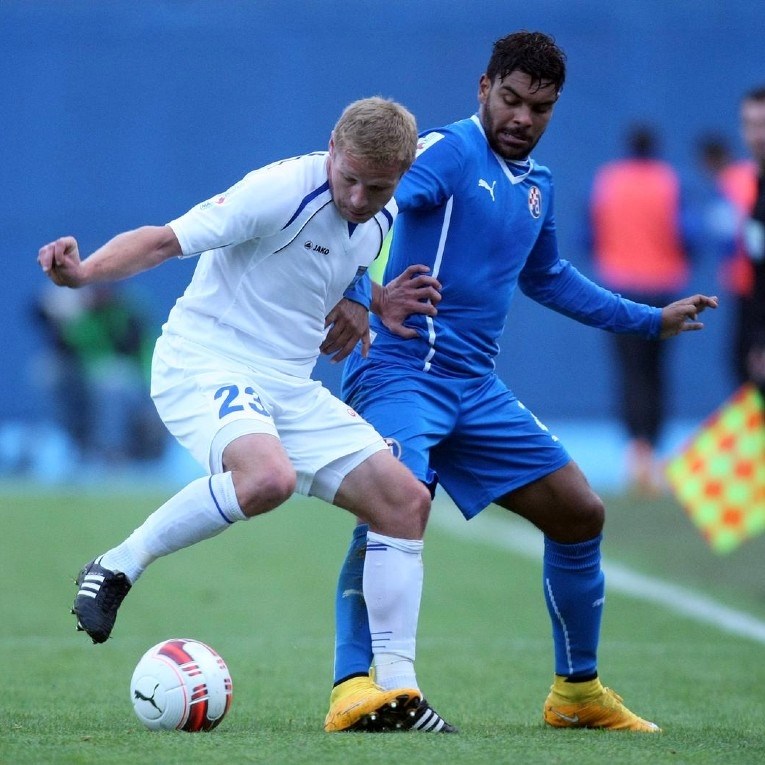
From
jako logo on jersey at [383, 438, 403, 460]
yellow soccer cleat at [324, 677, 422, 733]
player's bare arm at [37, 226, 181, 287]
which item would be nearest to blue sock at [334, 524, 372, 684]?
yellow soccer cleat at [324, 677, 422, 733]

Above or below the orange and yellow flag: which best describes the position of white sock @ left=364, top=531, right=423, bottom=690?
above

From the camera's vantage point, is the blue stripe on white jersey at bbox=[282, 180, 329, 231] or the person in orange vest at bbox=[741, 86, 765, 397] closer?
the blue stripe on white jersey at bbox=[282, 180, 329, 231]

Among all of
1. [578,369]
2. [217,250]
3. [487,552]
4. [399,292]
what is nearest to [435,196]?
[399,292]

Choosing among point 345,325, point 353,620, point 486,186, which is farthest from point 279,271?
point 353,620

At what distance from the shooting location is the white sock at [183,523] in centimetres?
466

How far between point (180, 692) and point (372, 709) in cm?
56

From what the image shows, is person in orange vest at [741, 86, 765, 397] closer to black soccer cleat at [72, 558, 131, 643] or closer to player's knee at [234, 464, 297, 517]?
player's knee at [234, 464, 297, 517]

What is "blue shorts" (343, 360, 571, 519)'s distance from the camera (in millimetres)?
5227

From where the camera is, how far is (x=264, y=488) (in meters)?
4.57

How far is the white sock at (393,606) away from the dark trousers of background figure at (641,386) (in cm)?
872

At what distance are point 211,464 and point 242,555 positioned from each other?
229 inches

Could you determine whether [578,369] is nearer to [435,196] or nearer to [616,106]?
[616,106]

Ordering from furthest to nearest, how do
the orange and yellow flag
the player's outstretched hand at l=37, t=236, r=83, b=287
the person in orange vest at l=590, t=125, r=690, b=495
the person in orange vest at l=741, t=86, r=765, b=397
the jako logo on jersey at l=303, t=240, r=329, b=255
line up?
the person in orange vest at l=590, t=125, r=690, b=495 → the orange and yellow flag → the person in orange vest at l=741, t=86, r=765, b=397 → the jako logo on jersey at l=303, t=240, r=329, b=255 → the player's outstretched hand at l=37, t=236, r=83, b=287

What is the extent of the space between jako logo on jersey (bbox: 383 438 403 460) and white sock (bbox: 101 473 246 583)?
0.56 m
